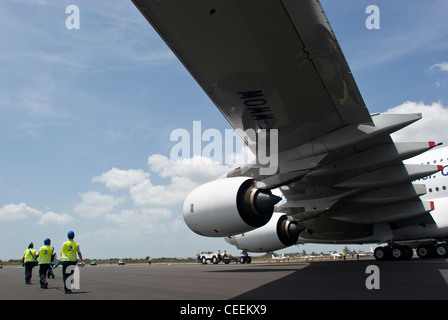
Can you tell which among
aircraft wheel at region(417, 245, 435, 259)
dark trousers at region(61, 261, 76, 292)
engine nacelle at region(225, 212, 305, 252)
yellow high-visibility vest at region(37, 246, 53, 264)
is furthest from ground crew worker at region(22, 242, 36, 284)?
aircraft wheel at region(417, 245, 435, 259)

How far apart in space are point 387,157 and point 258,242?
870cm

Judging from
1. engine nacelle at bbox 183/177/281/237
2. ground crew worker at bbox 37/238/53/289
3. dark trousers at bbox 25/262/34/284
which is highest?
engine nacelle at bbox 183/177/281/237

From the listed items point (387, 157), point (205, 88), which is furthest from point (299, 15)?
point (387, 157)

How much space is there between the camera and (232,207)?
353 inches

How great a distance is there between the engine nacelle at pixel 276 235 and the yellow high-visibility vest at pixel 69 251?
381 inches

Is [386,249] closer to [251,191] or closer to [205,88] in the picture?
[251,191]

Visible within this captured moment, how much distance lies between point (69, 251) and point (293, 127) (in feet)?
18.4

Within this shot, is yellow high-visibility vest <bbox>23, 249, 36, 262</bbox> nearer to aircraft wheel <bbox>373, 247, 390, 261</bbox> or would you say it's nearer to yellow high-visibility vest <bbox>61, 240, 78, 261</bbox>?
yellow high-visibility vest <bbox>61, 240, 78, 261</bbox>

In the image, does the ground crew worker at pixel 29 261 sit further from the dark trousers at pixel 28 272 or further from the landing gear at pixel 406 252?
the landing gear at pixel 406 252

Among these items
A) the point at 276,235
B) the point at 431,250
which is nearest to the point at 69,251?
the point at 276,235

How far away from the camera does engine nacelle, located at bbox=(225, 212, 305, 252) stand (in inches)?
581

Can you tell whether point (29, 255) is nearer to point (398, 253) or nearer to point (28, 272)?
point (28, 272)

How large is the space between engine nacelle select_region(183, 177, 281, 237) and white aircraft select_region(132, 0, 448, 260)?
3 cm

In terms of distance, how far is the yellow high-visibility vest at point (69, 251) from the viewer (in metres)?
7.04
